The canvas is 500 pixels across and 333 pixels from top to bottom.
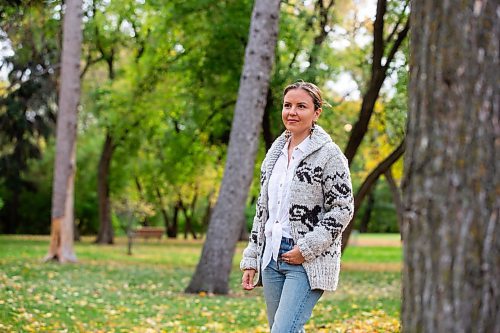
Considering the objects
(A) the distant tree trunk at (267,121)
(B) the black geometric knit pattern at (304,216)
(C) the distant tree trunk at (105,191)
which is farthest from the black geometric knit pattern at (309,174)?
(C) the distant tree trunk at (105,191)

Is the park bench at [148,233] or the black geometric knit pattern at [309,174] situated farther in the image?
the park bench at [148,233]

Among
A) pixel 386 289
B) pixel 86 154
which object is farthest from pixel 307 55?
pixel 86 154

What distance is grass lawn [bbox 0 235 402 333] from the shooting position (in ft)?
30.0

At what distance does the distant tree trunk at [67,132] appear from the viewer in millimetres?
18156

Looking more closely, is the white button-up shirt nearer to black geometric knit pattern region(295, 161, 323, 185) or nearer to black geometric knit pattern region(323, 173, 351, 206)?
black geometric knit pattern region(295, 161, 323, 185)

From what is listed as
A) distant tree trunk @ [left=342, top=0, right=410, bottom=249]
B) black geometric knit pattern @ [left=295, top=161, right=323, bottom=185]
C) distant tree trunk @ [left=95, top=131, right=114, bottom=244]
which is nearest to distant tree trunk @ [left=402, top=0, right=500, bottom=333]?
black geometric knit pattern @ [left=295, top=161, right=323, bottom=185]

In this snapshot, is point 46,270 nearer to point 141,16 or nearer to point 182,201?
point 141,16

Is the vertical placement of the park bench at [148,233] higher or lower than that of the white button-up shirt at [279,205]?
lower

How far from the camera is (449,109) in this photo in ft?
9.00

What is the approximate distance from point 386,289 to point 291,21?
24.0 ft

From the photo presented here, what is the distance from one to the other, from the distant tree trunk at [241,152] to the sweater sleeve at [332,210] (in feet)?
29.1

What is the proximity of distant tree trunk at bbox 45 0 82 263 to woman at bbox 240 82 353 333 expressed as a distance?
568 inches

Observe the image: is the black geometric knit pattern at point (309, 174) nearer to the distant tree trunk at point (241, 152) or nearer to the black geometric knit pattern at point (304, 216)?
the black geometric knit pattern at point (304, 216)

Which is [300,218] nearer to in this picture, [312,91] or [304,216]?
[304,216]
